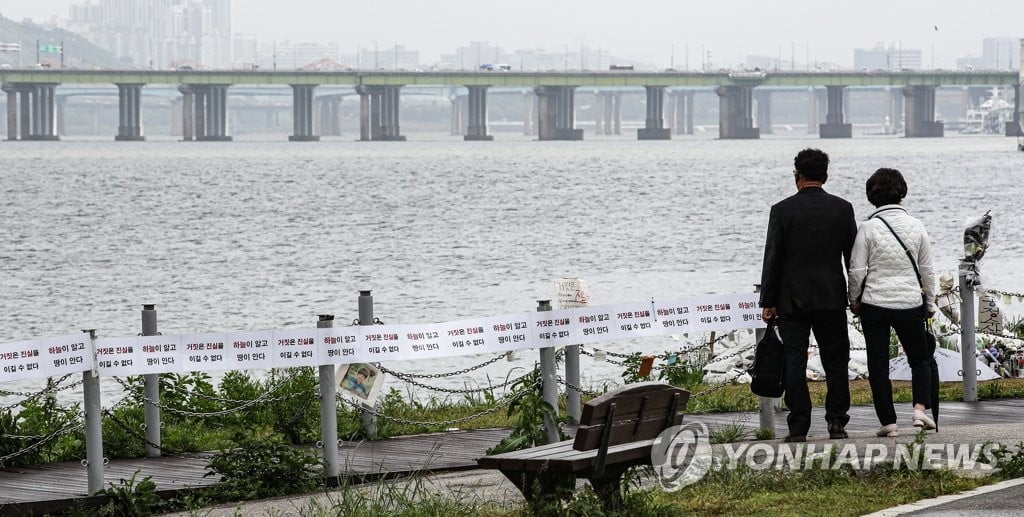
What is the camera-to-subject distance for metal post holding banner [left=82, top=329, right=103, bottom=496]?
1010 cm

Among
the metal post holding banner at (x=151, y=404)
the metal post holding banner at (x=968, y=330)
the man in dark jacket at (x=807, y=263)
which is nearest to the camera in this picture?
the man in dark jacket at (x=807, y=263)

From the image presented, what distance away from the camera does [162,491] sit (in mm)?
10234

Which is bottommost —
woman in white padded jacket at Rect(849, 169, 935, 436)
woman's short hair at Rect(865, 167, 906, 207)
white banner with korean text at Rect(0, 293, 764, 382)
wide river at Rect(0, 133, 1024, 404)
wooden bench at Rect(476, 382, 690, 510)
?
wide river at Rect(0, 133, 1024, 404)

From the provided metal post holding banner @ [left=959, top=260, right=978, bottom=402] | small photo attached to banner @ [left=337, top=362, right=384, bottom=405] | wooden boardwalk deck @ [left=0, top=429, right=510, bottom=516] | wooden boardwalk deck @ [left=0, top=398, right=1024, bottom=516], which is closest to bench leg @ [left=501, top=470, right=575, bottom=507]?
wooden boardwalk deck @ [left=0, top=429, right=510, bottom=516]

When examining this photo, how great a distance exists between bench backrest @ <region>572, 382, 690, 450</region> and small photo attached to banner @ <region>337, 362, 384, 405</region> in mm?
3843

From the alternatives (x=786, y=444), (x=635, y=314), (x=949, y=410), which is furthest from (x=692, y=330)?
(x=949, y=410)

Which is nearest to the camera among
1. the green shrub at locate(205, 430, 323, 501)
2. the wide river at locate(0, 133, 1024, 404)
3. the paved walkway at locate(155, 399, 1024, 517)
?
the paved walkway at locate(155, 399, 1024, 517)

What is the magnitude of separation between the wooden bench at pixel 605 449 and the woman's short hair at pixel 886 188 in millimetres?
2582

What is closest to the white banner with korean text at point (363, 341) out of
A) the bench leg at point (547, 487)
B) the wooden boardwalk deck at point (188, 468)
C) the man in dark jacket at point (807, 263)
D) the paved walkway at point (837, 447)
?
the wooden boardwalk deck at point (188, 468)

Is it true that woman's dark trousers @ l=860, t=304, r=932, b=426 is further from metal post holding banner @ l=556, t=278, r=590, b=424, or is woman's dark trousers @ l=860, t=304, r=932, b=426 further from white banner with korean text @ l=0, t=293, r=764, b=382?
metal post holding banner @ l=556, t=278, r=590, b=424

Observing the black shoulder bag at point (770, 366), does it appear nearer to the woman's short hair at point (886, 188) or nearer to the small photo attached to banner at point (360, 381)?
the woman's short hair at point (886, 188)

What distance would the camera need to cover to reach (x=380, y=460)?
11.4 metres

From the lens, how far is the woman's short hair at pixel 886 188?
10.5m

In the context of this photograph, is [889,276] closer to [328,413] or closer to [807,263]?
[807,263]
